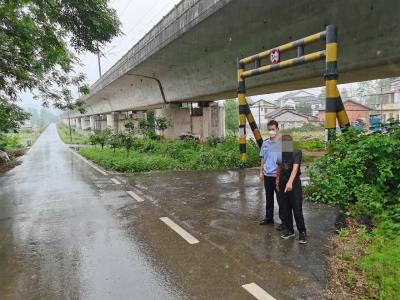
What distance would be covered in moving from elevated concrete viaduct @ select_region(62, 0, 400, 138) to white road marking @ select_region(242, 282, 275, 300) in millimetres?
7155

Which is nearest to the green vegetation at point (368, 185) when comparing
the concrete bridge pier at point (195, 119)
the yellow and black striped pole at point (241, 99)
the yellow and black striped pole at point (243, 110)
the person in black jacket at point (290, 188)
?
the person in black jacket at point (290, 188)

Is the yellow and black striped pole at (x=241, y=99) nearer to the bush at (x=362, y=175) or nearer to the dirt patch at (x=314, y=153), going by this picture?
the bush at (x=362, y=175)

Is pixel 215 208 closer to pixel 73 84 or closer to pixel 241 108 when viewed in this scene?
pixel 241 108

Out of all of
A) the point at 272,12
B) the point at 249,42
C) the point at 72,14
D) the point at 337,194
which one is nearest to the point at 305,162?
the point at 249,42

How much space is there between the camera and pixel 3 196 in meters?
9.73

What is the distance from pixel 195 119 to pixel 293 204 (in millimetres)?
18213

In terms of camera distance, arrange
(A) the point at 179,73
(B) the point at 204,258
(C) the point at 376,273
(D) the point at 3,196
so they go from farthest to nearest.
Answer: (A) the point at 179,73, (D) the point at 3,196, (B) the point at 204,258, (C) the point at 376,273

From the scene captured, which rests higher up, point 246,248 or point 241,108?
point 241,108

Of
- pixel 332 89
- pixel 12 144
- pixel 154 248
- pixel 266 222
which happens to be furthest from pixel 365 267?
pixel 12 144

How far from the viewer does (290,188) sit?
5.03m

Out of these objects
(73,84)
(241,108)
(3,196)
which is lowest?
(3,196)

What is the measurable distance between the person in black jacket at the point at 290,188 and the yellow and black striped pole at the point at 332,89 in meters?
2.69

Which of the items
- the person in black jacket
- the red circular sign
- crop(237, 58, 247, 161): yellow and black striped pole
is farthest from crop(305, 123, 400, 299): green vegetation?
crop(237, 58, 247, 161): yellow and black striped pole

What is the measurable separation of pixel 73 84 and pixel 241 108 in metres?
8.38
